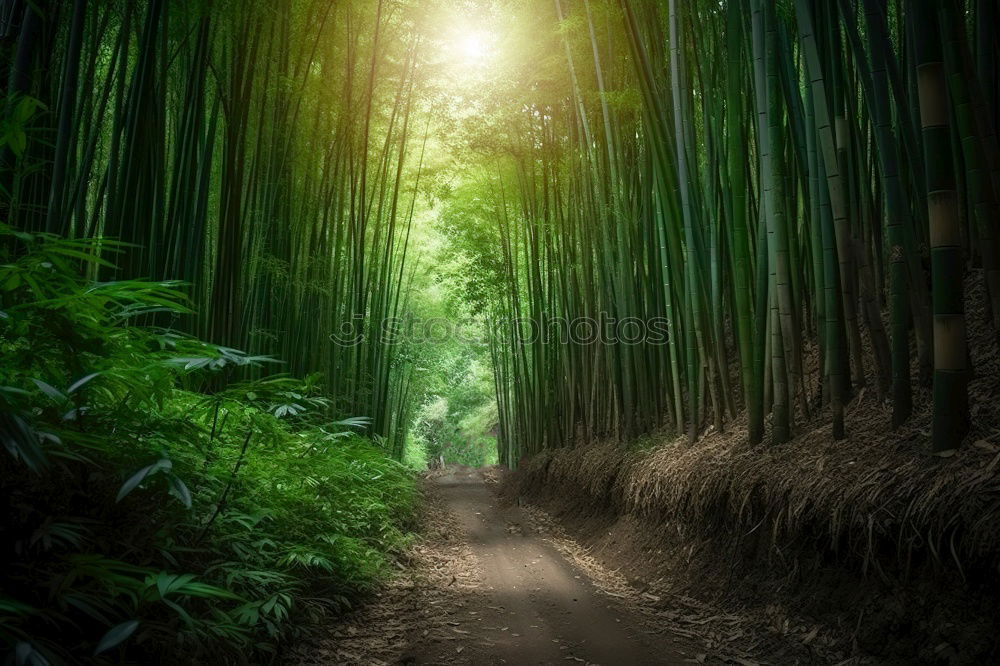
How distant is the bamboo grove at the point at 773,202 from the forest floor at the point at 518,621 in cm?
101

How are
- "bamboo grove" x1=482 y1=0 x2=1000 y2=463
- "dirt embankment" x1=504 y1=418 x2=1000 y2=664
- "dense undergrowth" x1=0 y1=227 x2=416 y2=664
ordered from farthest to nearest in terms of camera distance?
1. "bamboo grove" x1=482 y1=0 x2=1000 y2=463
2. "dirt embankment" x1=504 y1=418 x2=1000 y2=664
3. "dense undergrowth" x1=0 y1=227 x2=416 y2=664

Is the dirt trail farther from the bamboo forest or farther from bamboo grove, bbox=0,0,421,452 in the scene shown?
bamboo grove, bbox=0,0,421,452

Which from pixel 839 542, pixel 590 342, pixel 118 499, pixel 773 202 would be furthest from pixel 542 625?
pixel 590 342

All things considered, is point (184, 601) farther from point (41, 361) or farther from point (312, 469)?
point (312, 469)

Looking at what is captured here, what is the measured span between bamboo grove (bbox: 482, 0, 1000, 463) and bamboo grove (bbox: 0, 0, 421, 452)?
6.09ft

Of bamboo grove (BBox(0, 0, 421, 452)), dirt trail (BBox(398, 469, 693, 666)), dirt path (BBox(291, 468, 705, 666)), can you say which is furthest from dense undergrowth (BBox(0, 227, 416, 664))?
dirt trail (BBox(398, 469, 693, 666))

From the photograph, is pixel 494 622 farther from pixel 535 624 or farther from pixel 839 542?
pixel 839 542

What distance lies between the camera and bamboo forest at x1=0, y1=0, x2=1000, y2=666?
1400 millimetres

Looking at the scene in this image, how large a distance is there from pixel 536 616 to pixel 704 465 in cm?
116

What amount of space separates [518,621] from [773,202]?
2.12 meters

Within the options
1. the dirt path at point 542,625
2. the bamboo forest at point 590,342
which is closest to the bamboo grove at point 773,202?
the bamboo forest at point 590,342

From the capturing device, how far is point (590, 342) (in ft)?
19.5

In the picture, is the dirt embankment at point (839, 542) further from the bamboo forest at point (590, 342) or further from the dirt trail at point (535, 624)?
the dirt trail at point (535, 624)

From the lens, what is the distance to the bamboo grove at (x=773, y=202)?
6.17 ft
